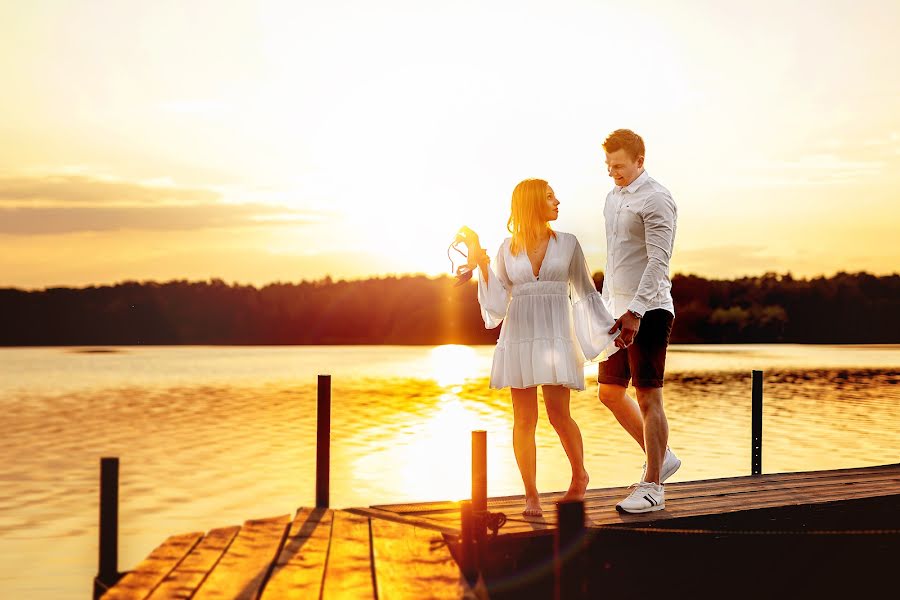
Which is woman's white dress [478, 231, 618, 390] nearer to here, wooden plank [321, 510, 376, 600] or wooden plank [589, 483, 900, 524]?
wooden plank [589, 483, 900, 524]

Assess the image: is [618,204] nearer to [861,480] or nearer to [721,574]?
[721,574]

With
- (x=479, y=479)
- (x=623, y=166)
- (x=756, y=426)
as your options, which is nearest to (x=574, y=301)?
(x=623, y=166)

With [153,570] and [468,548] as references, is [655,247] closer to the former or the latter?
[468,548]

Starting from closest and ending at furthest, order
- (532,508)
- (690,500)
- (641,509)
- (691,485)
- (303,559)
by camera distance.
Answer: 1. (303,559)
2. (532,508)
3. (641,509)
4. (690,500)
5. (691,485)

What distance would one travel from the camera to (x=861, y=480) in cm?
931

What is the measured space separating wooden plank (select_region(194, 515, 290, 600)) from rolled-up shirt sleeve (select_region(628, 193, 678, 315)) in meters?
2.69

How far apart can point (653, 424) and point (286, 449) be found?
19344 mm

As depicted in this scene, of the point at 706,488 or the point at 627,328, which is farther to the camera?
the point at 706,488

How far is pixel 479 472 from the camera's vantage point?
608 cm

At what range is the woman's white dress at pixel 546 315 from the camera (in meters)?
6.39

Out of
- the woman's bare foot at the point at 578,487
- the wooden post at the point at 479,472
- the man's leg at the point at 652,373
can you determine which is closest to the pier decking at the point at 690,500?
the woman's bare foot at the point at 578,487

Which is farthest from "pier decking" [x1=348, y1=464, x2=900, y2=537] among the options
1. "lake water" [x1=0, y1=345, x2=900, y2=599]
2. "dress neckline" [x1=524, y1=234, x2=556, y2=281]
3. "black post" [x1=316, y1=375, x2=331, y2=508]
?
"lake water" [x1=0, y1=345, x2=900, y2=599]

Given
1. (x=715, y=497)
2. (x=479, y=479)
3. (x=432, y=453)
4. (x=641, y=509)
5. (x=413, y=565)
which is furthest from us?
(x=432, y=453)

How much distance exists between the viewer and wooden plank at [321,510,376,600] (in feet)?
16.3
